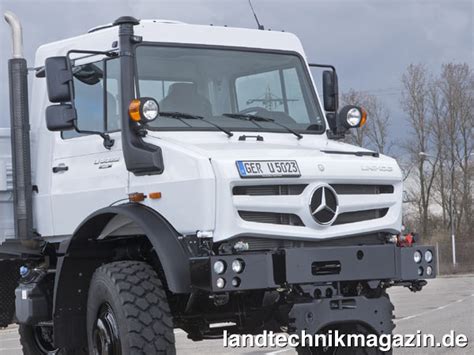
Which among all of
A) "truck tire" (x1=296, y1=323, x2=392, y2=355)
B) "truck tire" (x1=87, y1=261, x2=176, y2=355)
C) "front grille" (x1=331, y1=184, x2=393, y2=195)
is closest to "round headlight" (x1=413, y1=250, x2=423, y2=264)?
"front grille" (x1=331, y1=184, x2=393, y2=195)

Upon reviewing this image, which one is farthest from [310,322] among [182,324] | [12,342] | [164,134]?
[12,342]

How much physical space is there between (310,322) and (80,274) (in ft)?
7.62

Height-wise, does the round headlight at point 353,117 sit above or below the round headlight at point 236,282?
above

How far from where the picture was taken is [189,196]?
773 centimetres

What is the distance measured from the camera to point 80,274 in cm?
882

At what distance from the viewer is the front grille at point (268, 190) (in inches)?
303

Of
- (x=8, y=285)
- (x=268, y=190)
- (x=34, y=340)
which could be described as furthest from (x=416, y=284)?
(x=8, y=285)

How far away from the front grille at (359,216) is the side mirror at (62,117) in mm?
2407

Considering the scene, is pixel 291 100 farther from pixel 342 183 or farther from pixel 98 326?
pixel 98 326

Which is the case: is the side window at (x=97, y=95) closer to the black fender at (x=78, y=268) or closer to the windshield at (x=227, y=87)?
the windshield at (x=227, y=87)

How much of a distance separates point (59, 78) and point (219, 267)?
2217 mm

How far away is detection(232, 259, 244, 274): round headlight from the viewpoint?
7406 mm

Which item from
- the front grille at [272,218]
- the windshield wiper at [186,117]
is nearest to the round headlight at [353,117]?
the windshield wiper at [186,117]
